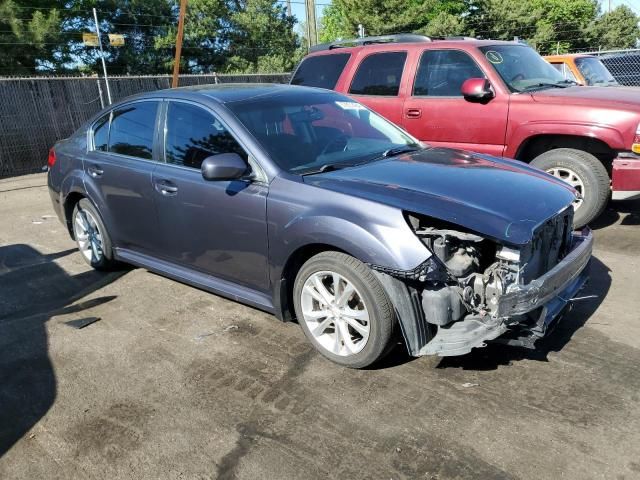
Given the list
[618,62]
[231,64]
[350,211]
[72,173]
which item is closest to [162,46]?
[231,64]

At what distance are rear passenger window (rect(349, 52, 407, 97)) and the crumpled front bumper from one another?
12.0 feet

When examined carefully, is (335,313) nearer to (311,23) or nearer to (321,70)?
(321,70)

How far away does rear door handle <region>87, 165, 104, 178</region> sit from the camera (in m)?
4.97

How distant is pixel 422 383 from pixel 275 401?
2.81ft

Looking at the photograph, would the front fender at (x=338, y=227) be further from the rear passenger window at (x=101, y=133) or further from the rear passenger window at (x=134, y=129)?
the rear passenger window at (x=101, y=133)

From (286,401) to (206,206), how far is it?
1509 mm

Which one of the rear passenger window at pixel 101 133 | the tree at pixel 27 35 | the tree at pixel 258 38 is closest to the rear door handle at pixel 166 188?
the rear passenger window at pixel 101 133

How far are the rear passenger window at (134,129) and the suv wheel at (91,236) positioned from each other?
705 mm

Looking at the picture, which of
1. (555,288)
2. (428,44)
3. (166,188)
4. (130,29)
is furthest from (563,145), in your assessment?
(130,29)

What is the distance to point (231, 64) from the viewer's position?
37562 millimetres

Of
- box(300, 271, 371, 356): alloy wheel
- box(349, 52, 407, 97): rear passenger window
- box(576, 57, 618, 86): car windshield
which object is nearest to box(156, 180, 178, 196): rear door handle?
box(300, 271, 371, 356): alloy wheel

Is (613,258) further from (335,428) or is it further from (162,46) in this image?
(162,46)

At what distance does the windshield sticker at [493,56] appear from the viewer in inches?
249

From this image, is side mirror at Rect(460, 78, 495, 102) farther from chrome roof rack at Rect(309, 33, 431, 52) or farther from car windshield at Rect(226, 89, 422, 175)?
car windshield at Rect(226, 89, 422, 175)
